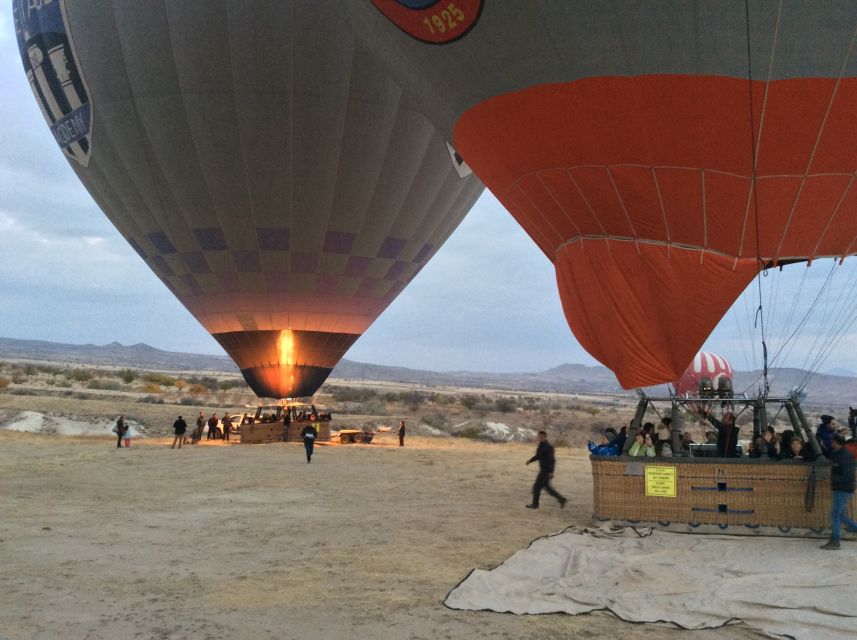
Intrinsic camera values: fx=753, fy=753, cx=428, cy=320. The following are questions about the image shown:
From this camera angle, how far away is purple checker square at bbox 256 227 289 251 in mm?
19844

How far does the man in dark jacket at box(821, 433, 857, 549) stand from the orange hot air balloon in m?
1.97

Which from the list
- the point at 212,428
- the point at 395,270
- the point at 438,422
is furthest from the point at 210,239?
the point at 438,422

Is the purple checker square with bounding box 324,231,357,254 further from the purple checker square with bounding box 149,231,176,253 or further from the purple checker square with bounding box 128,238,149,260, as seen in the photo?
the purple checker square with bounding box 128,238,149,260

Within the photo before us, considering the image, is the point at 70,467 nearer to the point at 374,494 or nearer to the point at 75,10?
the point at 374,494

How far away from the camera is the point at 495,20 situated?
860cm

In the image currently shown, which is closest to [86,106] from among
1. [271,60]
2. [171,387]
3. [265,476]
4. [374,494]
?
[271,60]

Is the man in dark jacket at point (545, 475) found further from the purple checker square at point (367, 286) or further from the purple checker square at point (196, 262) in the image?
the purple checker square at point (196, 262)

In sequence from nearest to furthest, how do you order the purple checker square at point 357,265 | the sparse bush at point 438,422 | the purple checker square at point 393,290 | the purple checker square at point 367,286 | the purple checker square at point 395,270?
the purple checker square at point 357,265
the purple checker square at point 367,286
the purple checker square at point 395,270
the purple checker square at point 393,290
the sparse bush at point 438,422

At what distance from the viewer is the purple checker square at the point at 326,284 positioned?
69.1 ft

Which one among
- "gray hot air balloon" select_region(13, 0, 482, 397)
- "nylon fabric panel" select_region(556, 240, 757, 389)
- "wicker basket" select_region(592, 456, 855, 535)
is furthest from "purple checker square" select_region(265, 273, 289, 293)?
"wicker basket" select_region(592, 456, 855, 535)

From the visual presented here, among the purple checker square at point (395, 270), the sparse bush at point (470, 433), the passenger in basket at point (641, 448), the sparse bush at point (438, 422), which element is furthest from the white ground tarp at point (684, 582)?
the sparse bush at point (438, 422)

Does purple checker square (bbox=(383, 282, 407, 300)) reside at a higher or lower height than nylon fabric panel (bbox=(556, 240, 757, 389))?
higher

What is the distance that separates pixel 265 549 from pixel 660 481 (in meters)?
4.41

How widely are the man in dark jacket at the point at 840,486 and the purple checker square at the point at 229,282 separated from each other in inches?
639
